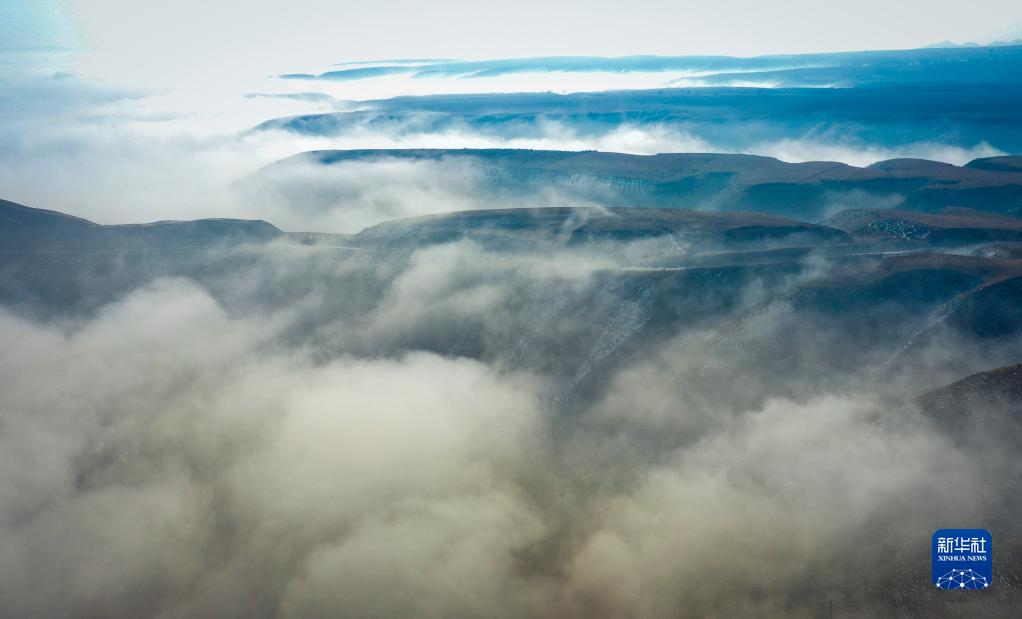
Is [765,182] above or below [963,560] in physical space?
above

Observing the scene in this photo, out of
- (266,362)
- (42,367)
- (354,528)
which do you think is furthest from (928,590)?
(42,367)

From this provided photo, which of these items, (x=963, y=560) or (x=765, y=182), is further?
(x=765, y=182)

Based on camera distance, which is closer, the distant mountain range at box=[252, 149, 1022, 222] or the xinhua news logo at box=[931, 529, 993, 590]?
the xinhua news logo at box=[931, 529, 993, 590]

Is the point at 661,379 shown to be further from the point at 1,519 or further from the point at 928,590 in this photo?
the point at 1,519

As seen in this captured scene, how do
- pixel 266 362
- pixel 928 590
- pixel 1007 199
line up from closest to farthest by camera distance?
pixel 928 590, pixel 266 362, pixel 1007 199

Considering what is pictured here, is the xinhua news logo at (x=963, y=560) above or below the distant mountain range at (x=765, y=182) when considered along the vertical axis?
below

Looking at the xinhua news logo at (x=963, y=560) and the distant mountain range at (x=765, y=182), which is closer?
the xinhua news logo at (x=963, y=560)

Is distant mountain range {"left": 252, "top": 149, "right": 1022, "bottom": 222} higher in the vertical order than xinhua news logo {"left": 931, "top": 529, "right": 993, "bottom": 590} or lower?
higher

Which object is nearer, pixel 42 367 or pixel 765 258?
pixel 765 258
